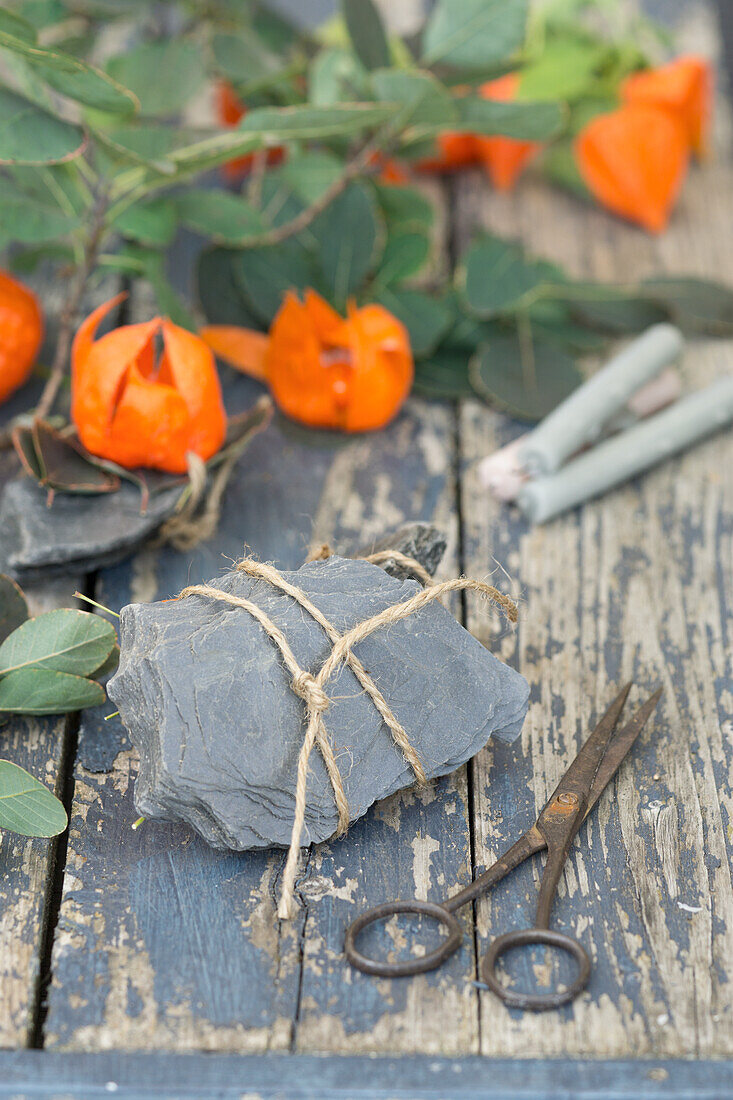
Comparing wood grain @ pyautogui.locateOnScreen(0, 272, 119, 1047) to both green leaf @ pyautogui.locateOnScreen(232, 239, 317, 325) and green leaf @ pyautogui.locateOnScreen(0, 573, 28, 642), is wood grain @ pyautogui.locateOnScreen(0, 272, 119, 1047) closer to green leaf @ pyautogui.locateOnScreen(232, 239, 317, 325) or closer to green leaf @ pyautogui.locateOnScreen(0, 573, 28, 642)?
green leaf @ pyautogui.locateOnScreen(0, 573, 28, 642)

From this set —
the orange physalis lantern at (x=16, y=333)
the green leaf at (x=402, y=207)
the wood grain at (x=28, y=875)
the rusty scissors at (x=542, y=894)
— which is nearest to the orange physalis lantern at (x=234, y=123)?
the green leaf at (x=402, y=207)

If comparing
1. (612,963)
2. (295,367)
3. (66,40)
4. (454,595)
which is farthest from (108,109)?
(612,963)

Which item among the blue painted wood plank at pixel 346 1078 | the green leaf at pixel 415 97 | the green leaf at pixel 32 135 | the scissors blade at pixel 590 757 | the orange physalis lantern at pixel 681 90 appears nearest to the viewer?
the blue painted wood plank at pixel 346 1078

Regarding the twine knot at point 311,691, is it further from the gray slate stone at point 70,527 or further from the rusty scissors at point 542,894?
the gray slate stone at point 70,527

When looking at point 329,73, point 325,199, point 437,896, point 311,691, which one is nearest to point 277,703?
point 311,691

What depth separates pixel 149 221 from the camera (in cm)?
98

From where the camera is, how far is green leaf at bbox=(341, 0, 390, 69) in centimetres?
100

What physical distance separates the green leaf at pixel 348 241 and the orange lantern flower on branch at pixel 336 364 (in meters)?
0.09

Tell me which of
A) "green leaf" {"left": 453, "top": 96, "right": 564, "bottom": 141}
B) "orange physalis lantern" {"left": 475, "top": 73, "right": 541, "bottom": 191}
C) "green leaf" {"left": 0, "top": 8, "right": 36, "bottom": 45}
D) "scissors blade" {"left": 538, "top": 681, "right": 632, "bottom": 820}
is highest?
"orange physalis lantern" {"left": 475, "top": 73, "right": 541, "bottom": 191}

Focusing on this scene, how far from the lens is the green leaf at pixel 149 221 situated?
0.97 m

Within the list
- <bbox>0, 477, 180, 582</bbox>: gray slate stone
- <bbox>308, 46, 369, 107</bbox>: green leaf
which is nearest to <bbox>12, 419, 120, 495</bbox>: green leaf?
<bbox>0, 477, 180, 582</bbox>: gray slate stone

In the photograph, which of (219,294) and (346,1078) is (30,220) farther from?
(346,1078)

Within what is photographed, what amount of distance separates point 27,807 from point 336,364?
49 cm

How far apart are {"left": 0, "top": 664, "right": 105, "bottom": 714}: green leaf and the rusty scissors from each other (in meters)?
0.23
